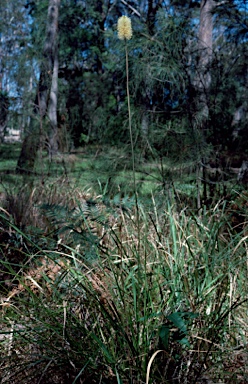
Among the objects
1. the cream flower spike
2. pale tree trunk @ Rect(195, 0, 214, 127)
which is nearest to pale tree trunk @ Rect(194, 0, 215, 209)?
pale tree trunk @ Rect(195, 0, 214, 127)

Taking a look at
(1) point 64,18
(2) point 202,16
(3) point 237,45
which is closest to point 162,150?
(3) point 237,45

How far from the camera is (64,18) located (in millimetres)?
19438

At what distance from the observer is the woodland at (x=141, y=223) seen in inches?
62.4

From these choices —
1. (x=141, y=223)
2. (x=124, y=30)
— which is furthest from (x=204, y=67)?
(x=124, y=30)

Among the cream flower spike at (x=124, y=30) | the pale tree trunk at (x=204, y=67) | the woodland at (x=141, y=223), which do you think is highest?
the pale tree trunk at (x=204, y=67)

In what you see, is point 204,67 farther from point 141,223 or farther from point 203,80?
point 141,223

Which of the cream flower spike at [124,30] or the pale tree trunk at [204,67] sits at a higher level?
the pale tree trunk at [204,67]

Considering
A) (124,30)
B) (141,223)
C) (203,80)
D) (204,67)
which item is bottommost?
(141,223)

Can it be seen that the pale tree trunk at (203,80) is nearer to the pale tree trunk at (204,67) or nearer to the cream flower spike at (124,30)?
the pale tree trunk at (204,67)

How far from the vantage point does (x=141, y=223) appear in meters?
3.32


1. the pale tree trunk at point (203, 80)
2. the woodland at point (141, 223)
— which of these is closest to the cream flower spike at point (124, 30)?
the woodland at point (141, 223)

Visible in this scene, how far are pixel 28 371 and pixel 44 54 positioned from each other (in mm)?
10097

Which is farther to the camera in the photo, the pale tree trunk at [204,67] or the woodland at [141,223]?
the pale tree trunk at [204,67]

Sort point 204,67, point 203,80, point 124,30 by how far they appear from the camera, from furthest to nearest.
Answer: point 203,80 → point 204,67 → point 124,30
